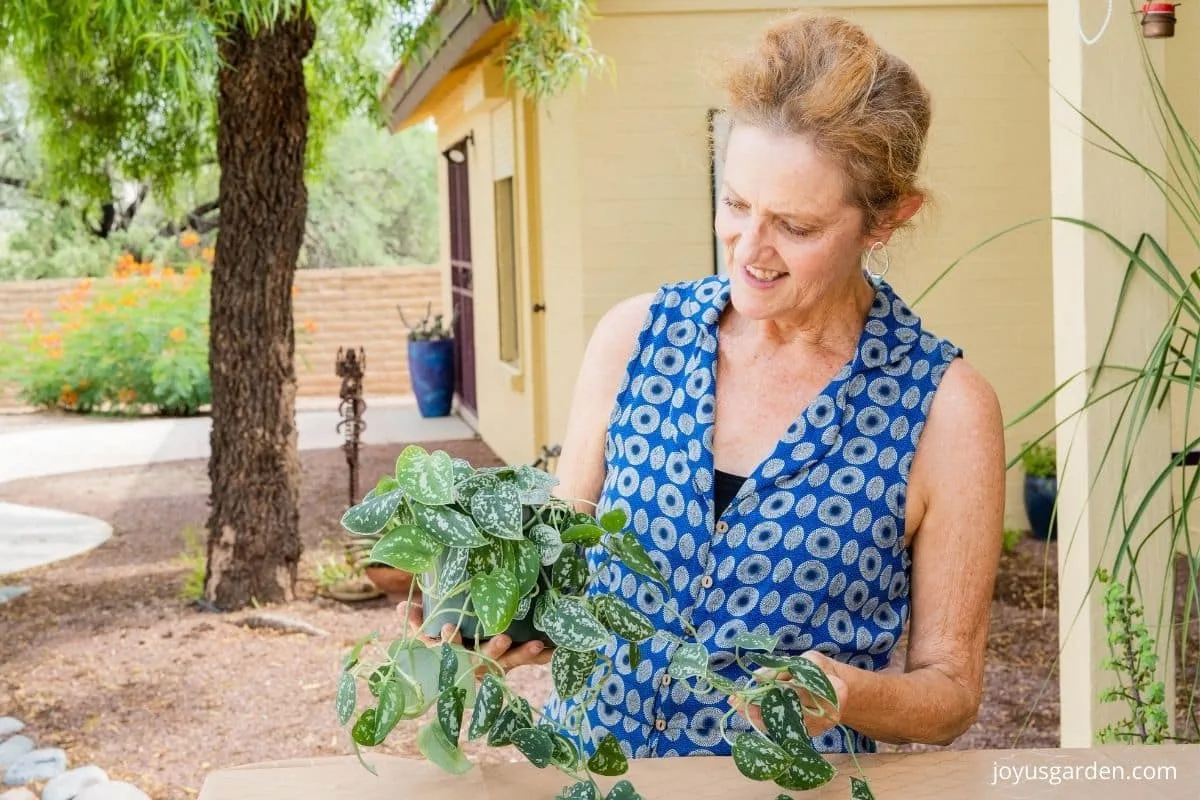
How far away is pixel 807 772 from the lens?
4.41 feet

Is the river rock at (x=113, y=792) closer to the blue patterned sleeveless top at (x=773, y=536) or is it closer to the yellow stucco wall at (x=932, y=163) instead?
the blue patterned sleeveless top at (x=773, y=536)

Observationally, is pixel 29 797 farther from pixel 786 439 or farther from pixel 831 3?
pixel 831 3

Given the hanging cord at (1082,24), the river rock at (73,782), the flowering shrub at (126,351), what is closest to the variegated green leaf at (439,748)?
the hanging cord at (1082,24)

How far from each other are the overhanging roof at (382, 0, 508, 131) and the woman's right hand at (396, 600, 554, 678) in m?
4.90

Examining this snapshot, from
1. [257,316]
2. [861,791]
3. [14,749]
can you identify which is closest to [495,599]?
[861,791]

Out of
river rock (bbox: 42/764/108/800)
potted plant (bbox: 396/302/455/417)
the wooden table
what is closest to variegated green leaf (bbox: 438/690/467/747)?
the wooden table

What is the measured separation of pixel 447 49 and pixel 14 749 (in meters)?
4.51

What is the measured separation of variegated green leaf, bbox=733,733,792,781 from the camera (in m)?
1.32

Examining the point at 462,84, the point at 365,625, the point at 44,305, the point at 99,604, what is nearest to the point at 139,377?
the point at 44,305

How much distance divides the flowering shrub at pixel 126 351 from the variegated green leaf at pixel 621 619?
13316 millimetres

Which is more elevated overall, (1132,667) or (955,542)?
(955,542)

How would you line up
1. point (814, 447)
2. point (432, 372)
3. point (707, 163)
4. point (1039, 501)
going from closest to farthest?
1. point (814, 447)
2. point (707, 163)
3. point (1039, 501)
4. point (432, 372)

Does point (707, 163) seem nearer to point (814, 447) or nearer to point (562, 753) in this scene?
point (814, 447)

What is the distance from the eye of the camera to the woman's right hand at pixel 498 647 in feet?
4.71
